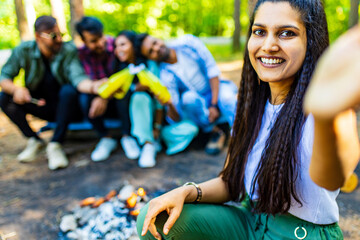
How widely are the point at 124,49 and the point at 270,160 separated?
2.48 metres

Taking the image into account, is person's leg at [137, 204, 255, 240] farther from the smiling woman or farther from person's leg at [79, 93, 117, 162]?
person's leg at [79, 93, 117, 162]

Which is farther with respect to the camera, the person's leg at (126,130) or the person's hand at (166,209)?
the person's leg at (126,130)

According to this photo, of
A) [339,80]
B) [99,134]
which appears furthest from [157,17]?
[339,80]

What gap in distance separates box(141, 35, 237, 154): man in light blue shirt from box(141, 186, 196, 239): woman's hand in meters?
2.03

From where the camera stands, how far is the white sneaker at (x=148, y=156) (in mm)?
3154

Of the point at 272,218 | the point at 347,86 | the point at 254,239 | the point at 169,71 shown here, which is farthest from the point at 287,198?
the point at 169,71

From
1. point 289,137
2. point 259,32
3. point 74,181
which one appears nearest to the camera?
point 289,137

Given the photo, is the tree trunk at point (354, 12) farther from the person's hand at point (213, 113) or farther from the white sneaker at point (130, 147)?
the white sneaker at point (130, 147)

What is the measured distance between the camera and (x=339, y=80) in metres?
0.60

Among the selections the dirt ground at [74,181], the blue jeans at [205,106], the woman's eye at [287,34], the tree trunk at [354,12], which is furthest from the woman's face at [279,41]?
the tree trunk at [354,12]

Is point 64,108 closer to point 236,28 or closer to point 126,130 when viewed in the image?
point 126,130

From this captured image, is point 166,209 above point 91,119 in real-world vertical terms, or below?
above

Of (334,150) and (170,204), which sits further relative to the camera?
(170,204)

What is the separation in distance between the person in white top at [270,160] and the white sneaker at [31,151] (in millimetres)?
2531
